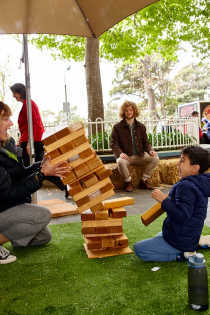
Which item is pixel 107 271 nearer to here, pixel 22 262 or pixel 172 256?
pixel 172 256

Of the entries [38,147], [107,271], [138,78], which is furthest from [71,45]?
[138,78]

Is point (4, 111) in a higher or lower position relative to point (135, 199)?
higher

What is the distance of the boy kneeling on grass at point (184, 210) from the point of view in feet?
8.49

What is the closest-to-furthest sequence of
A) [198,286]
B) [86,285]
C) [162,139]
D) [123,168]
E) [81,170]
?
[198,286] < [86,285] < [81,170] < [123,168] < [162,139]

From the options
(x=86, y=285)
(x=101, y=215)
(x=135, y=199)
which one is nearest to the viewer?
(x=86, y=285)

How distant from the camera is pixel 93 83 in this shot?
9867 mm

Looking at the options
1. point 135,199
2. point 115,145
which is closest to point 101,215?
point 135,199

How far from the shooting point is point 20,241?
3.20 metres

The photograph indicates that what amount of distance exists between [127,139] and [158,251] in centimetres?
444

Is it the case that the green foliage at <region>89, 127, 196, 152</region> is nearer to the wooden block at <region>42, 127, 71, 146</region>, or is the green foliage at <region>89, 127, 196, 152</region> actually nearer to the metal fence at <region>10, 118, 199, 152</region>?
the metal fence at <region>10, 118, 199, 152</region>

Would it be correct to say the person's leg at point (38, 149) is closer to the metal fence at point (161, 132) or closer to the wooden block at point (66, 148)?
the metal fence at point (161, 132)

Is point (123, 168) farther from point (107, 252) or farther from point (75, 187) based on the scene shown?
point (75, 187)

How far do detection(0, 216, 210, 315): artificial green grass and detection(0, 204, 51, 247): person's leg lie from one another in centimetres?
22

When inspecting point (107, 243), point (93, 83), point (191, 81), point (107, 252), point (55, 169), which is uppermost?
point (191, 81)
